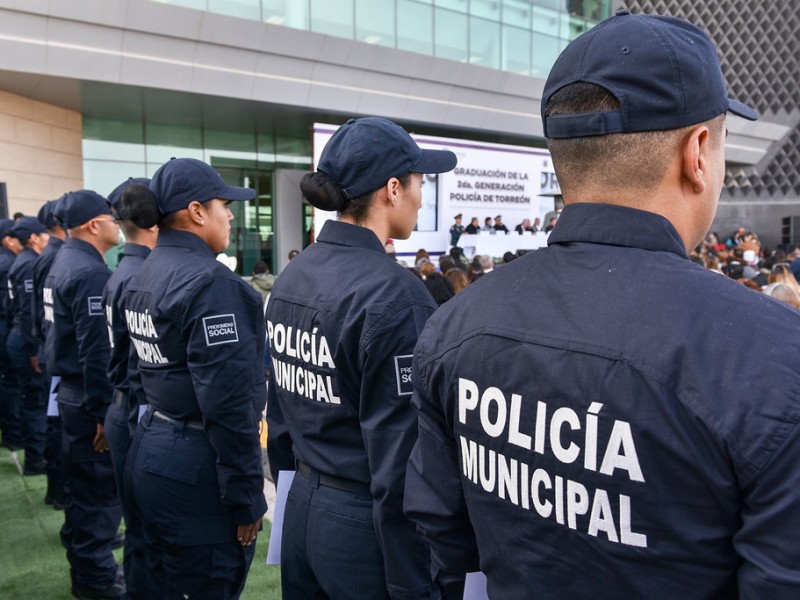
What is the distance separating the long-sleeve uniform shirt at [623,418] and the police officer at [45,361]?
12.7 ft

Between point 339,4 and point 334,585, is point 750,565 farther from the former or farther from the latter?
point 339,4

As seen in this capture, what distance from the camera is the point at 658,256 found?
96 centimetres

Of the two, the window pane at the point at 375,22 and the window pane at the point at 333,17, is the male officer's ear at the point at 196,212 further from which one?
the window pane at the point at 375,22

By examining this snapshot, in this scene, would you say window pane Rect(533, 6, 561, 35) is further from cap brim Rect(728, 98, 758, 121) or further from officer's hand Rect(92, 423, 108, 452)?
cap brim Rect(728, 98, 758, 121)

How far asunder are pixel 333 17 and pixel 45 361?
43.1ft

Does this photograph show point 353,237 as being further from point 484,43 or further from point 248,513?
point 484,43

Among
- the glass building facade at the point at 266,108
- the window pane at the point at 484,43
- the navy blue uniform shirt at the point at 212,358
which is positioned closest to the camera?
the navy blue uniform shirt at the point at 212,358

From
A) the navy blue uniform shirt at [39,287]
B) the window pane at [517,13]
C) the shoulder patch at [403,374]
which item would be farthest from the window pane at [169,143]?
the shoulder patch at [403,374]

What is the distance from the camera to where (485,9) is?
18719 millimetres

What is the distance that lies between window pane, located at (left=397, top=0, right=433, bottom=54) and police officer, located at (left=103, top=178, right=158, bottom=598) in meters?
15.1

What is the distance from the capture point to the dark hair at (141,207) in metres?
2.64

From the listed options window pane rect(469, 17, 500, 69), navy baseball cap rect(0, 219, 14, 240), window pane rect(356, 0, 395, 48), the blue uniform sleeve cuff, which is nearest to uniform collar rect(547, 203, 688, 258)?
the blue uniform sleeve cuff

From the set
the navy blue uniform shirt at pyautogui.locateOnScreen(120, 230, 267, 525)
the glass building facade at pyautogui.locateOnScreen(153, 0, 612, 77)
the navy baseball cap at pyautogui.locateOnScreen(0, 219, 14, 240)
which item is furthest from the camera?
the glass building facade at pyautogui.locateOnScreen(153, 0, 612, 77)

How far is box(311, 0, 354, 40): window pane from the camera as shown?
1540 centimetres
